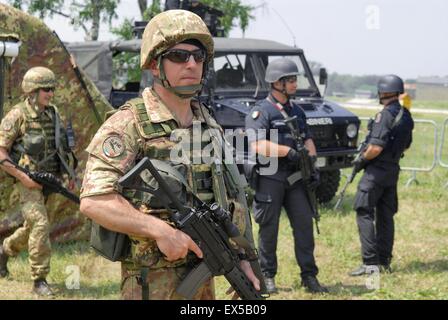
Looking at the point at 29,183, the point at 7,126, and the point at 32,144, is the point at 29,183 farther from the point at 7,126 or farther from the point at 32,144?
the point at 7,126

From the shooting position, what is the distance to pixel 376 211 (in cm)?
585

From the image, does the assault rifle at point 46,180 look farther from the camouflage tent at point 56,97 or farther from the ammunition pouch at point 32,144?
the camouflage tent at point 56,97

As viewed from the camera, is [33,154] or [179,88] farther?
[33,154]

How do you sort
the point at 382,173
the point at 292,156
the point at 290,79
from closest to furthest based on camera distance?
the point at 292,156, the point at 290,79, the point at 382,173

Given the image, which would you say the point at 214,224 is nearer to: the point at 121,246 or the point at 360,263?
the point at 121,246

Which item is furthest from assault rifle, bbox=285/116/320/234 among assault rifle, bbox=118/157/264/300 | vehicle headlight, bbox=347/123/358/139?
vehicle headlight, bbox=347/123/358/139

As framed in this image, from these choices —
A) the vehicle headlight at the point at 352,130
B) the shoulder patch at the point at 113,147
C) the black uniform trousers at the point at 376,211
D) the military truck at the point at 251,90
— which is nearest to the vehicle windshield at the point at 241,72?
the military truck at the point at 251,90

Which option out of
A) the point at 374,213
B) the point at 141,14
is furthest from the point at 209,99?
the point at 141,14

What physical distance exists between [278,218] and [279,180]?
0.31m

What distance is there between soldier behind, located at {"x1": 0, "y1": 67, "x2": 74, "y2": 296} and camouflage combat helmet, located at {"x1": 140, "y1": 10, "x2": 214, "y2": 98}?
277 cm

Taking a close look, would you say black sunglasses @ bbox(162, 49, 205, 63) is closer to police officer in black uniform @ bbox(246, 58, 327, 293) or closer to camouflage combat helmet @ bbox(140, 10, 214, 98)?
A: camouflage combat helmet @ bbox(140, 10, 214, 98)

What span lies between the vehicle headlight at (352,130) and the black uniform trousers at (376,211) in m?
2.27

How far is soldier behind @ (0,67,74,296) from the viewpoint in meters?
4.98

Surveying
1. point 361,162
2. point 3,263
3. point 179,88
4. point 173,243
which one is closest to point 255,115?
point 361,162
